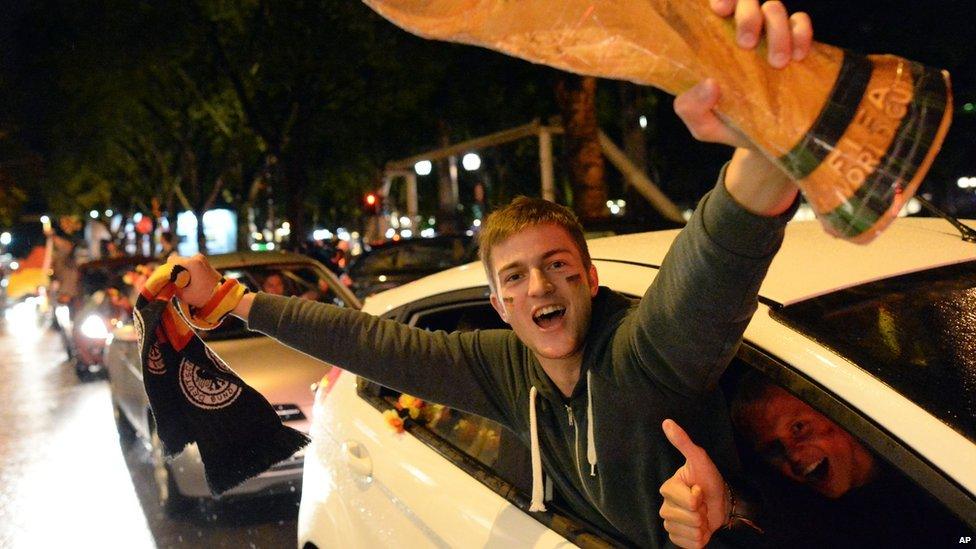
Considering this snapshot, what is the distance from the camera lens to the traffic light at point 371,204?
27.8 m

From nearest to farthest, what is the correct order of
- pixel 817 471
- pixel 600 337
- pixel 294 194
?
1. pixel 600 337
2. pixel 817 471
3. pixel 294 194

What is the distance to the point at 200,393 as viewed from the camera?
272 centimetres

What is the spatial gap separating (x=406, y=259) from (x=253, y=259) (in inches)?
213

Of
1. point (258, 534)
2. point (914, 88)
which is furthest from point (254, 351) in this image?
point (914, 88)

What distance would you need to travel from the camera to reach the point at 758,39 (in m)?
1.32

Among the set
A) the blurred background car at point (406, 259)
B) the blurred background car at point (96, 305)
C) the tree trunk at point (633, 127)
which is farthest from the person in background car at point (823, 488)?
the tree trunk at point (633, 127)

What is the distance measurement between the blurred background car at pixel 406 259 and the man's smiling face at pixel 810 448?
1099 centimetres

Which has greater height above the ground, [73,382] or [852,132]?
[852,132]

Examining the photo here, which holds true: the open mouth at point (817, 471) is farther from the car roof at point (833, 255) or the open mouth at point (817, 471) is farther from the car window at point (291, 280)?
the car window at point (291, 280)

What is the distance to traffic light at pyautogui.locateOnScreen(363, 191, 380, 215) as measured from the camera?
27.8m

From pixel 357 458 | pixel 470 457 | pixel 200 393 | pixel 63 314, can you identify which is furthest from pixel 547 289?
pixel 63 314

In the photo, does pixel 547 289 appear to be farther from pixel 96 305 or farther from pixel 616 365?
pixel 96 305

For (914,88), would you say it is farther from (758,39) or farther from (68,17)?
(68,17)

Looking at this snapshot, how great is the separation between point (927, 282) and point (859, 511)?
53 cm
